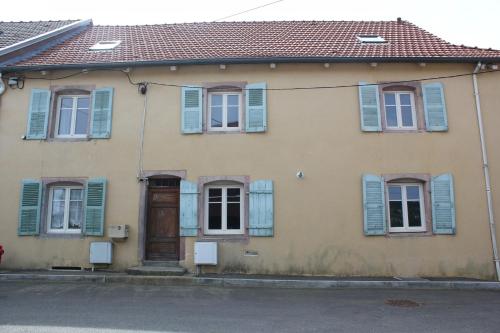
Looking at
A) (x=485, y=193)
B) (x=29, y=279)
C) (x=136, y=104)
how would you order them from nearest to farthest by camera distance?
1. (x=29, y=279)
2. (x=485, y=193)
3. (x=136, y=104)

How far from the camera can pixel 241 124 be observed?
10.2 m

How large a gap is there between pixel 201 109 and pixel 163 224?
3.13 m

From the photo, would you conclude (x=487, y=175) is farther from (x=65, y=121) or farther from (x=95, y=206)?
(x=65, y=121)

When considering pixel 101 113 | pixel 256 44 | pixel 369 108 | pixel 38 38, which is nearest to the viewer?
pixel 369 108

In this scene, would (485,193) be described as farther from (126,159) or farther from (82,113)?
(82,113)

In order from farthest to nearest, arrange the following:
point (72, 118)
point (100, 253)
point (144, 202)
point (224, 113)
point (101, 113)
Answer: point (72, 118) → point (224, 113) → point (101, 113) → point (144, 202) → point (100, 253)

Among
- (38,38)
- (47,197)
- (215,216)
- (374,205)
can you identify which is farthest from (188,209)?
(38,38)

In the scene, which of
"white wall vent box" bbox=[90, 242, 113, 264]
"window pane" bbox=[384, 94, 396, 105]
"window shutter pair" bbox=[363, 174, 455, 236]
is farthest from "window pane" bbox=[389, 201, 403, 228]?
"white wall vent box" bbox=[90, 242, 113, 264]

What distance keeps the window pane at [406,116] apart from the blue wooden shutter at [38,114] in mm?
9337

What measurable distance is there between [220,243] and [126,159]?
3.23 meters

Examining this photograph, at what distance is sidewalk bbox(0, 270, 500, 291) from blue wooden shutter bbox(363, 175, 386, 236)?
1.20 meters

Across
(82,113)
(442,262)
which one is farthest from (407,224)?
(82,113)

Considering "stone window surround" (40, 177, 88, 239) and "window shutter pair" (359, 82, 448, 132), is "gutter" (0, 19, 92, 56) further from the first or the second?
"window shutter pair" (359, 82, 448, 132)

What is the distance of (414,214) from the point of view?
9.87 metres
